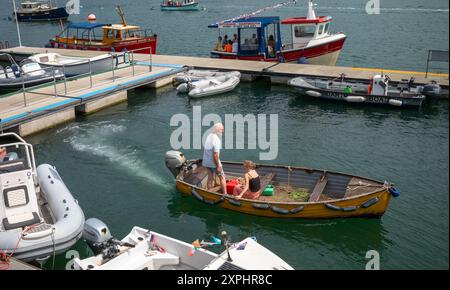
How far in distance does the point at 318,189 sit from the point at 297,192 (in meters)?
0.67

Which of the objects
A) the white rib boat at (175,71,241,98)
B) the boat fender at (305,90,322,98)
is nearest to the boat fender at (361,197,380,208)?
the boat fender at (305,90,322,98)

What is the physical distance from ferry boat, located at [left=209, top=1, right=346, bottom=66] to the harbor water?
3.08m

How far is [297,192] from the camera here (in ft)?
43.9

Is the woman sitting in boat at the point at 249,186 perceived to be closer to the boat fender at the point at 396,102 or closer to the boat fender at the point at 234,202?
the boat fender at the point at 234,202

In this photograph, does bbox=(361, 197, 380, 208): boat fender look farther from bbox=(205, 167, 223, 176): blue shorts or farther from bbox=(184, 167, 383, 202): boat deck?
bbox=(205, 167, 223, 176): blue shorts

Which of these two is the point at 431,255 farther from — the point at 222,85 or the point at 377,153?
the point at 222,85

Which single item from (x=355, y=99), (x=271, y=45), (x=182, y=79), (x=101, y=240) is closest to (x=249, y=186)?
(x=101, y=240)

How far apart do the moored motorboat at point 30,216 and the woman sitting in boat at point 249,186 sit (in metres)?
4.02

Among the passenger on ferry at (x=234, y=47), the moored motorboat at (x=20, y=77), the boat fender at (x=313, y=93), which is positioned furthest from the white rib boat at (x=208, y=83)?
the moored motorboat at (x=20, y=77)

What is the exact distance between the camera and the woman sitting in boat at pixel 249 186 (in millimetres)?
12584

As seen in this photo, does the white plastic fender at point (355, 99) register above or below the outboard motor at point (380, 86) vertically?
below

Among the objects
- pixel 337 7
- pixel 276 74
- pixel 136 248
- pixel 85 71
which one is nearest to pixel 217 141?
pixel 136 248

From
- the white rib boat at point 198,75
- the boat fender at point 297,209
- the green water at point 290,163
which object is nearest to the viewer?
the green water at point 290,163

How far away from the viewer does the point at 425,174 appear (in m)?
15.3
